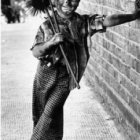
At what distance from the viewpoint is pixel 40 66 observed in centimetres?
386

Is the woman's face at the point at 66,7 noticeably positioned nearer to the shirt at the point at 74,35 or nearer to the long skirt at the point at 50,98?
the shirt at the point at 74,35

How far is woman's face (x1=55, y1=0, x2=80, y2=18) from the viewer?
139 inches

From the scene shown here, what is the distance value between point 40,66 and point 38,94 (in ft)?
0.86

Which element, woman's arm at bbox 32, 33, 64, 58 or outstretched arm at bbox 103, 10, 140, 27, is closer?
woman's arm at bbox 32, 33, 64, 58

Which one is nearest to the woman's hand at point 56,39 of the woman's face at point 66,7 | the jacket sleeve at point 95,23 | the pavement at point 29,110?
the woman's face at point 66,7

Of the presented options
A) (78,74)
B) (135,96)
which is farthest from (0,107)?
(78,74)

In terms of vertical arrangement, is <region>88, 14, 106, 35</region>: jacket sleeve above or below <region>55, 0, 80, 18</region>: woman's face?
below

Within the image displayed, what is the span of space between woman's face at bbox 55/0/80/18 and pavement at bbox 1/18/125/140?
190cm

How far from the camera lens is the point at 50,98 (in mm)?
3875

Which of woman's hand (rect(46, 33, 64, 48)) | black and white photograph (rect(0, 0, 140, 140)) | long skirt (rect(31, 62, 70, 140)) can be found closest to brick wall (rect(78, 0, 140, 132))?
black and white photograph (rect(0, 0, 140, 140))

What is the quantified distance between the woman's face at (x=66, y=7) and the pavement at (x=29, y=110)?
1.90 meters

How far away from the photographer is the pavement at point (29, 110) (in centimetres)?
524

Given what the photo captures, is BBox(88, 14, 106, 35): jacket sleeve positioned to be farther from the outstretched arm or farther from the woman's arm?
the woman's arm

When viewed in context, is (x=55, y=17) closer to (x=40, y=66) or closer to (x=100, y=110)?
(x=40, y=66)
